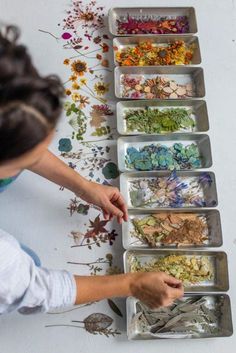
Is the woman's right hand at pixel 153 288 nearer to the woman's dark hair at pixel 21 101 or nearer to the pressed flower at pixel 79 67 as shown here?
the woman's dark hair at pixel 21 101

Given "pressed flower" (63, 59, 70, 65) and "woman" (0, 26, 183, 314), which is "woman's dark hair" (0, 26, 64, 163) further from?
"pressed flower" (63, 59, 70, 65)

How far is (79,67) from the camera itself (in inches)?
40.3

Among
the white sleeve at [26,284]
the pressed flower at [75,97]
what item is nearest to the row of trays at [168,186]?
the pressed flower at [75,97]

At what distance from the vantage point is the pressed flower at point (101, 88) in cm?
100

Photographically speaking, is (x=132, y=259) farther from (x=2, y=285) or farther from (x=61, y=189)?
(x=2, y=285)

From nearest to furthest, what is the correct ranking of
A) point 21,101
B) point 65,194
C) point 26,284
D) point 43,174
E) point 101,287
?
1. point 21,101
2. point 26,284
3. point 101,287
4. point 43,174
5. point 65,194

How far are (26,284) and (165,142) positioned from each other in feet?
1.71

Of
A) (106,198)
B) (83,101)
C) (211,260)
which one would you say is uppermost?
(83,101)

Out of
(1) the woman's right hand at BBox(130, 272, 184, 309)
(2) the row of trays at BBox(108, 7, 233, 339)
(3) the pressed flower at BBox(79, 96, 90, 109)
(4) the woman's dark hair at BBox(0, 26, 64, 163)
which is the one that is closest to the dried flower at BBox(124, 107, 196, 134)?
(2) the row of trays at BBox(108, 7, 233, 339)

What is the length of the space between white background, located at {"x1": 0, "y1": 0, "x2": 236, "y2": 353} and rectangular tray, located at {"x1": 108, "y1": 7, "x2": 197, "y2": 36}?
0.13 feet

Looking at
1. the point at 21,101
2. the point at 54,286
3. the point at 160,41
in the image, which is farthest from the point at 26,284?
the point at 160,41

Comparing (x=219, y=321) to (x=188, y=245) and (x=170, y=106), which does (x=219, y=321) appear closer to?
(x=188, y=245)

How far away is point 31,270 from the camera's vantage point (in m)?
0.58

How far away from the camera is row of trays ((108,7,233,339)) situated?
2.65 ft
